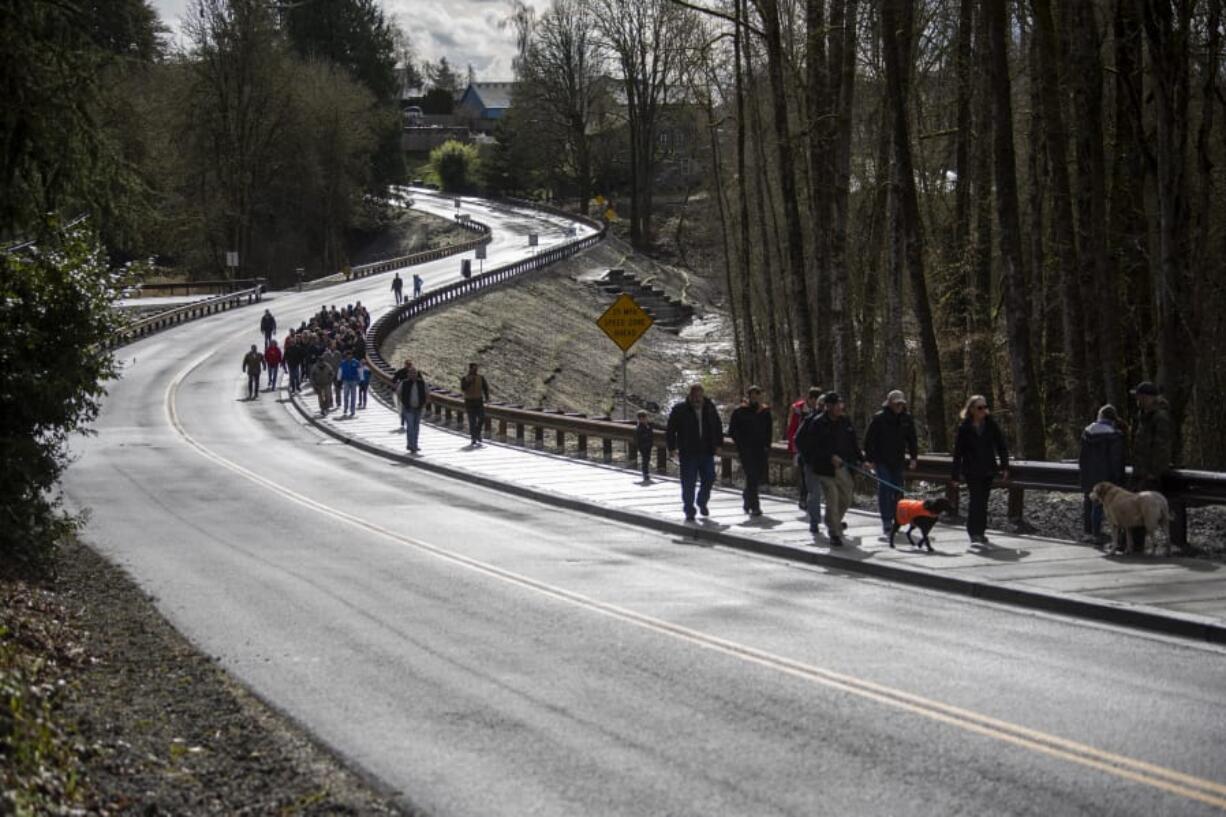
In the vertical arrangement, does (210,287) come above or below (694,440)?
above

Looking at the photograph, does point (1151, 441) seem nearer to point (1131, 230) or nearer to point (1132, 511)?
point (1132, 511)

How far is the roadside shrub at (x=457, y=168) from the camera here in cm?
13775

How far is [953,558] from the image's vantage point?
14.5m

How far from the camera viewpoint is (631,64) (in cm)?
8162

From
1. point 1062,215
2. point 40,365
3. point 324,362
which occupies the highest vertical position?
point 1062,215

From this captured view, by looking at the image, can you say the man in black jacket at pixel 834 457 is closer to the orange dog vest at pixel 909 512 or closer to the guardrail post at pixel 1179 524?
the orange dog vest at pixel 909 512

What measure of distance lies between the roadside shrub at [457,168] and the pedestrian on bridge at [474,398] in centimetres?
10768

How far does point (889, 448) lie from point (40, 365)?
9316 millimetres

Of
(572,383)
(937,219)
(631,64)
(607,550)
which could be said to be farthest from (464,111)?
(607,550)

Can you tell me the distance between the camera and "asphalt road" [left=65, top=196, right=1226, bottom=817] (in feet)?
24.0

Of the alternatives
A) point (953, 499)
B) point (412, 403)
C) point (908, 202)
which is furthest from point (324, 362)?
point (953, 499)

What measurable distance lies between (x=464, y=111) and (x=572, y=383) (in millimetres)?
139023

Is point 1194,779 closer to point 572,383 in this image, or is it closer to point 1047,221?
point 1047,221

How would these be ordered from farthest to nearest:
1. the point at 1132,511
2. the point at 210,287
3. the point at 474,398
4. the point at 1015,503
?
the point at 210,287, the point at 474,398, the point at 1015,503, the point at 1132,511
